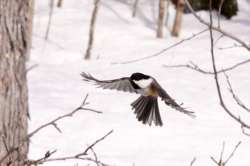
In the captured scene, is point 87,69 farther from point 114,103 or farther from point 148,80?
point 148,80

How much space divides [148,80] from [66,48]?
39.3 feet

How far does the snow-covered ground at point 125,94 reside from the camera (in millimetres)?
6777

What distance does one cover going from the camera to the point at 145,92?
8.73 ft

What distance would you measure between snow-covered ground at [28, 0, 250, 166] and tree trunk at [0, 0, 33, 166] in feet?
1.68

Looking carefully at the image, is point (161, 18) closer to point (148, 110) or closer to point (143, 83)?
point (148, 110)

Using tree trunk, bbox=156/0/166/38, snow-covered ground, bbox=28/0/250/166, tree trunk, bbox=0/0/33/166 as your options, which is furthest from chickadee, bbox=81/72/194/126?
tree trunk, bbox=156/0/166/38

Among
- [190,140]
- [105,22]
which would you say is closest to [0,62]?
[190,140]

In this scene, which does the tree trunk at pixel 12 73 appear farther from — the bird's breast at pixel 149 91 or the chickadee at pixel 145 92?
the bird's breast at pixel 149 91

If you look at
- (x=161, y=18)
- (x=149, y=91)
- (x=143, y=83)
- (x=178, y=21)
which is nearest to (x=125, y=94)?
(x=161, y=18)

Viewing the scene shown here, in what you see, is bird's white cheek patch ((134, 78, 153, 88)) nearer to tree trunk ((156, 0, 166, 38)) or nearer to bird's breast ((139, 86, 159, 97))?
bird's breast ((139, 86, 159, 97))

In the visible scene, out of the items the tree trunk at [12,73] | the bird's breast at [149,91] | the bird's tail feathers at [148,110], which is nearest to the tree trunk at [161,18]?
the bird's tail feathers at [148,110]

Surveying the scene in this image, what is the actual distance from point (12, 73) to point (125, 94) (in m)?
6.70

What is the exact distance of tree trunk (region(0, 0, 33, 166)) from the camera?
257 cm

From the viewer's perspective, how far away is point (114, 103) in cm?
871
